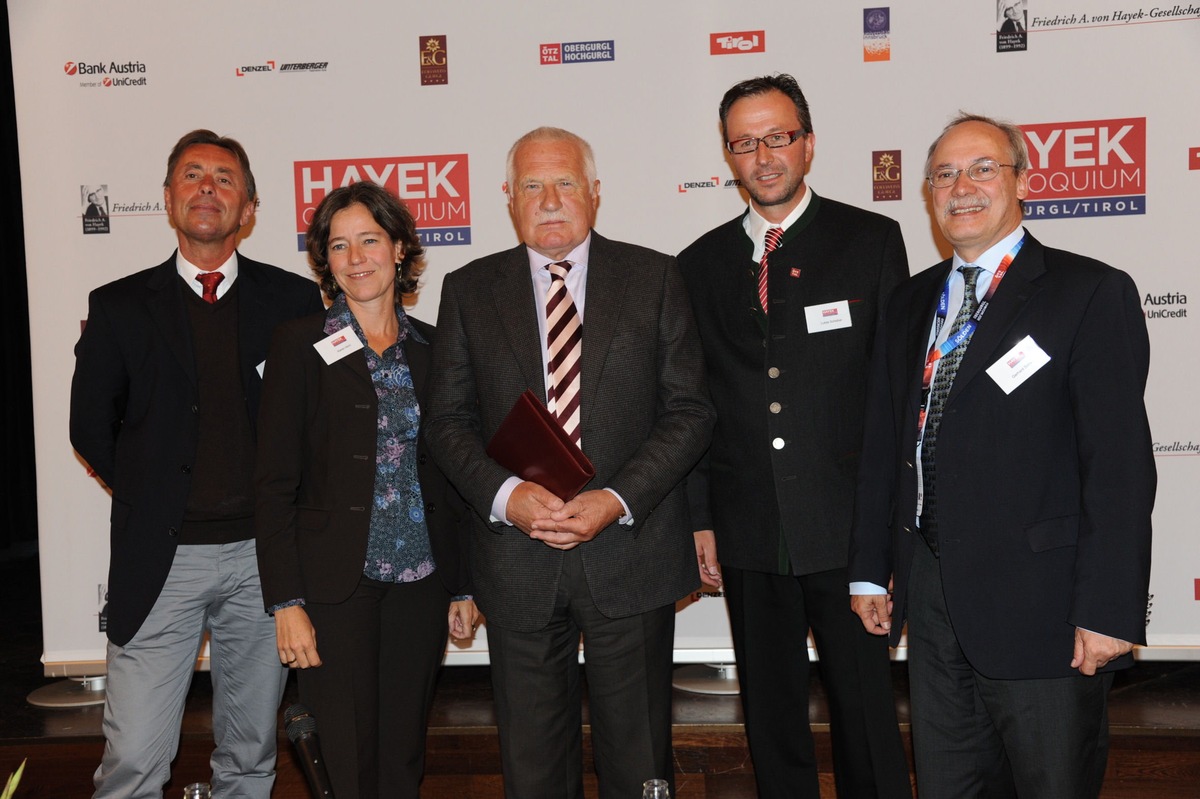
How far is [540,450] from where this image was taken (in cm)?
230

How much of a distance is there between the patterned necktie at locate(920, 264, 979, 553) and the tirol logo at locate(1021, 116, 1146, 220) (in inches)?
74.6

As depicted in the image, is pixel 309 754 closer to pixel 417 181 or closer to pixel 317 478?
pixel 317 478

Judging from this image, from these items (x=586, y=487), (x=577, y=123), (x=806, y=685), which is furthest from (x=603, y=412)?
(x=577, y=123)

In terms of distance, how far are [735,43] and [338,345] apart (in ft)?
7.63

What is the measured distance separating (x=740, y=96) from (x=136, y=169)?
2818 mm

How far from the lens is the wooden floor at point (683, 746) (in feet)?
11.3

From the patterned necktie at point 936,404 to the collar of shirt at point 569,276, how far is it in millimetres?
895

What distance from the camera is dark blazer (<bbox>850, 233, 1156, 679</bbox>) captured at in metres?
2.04

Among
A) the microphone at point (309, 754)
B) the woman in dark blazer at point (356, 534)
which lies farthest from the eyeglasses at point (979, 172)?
the microphone at point (309, 754)

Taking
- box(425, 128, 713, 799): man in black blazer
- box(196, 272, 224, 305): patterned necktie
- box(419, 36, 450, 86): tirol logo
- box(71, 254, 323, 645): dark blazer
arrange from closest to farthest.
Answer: box(425, 128, 713, 799): man in black blazer < box(71, 254, 323, 645): dark blazer < box(196, 272, 224, 305): patterned necktie < box(419, 36, 450, 86): tirol logo

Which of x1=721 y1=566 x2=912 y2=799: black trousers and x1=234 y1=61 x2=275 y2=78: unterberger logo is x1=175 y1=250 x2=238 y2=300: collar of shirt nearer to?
x1=234 y1=61 x2=275 y2=78: unterberger logo

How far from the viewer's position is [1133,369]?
2072mm

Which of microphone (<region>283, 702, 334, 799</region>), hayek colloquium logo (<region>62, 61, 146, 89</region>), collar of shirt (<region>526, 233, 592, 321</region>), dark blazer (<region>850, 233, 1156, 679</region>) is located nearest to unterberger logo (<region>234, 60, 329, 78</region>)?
hayek colloquium logo (<region>62, 61, 146, 89</region>)

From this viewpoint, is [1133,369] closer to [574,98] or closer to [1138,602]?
[1138,602]
